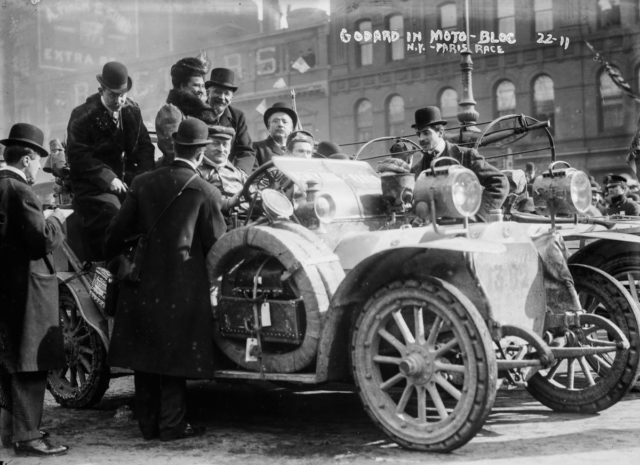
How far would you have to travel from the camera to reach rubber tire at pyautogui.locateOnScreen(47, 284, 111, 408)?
21.0 feet

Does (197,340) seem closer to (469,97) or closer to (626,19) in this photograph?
(469,97)

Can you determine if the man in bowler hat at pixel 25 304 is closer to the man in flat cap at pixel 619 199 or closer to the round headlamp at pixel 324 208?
the round headlamp at pixel 324 208

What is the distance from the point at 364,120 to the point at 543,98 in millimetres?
7767

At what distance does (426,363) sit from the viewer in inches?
179

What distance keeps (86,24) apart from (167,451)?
43.8ft

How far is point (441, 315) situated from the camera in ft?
14.6

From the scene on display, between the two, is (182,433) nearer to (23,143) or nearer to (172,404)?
(172,404)

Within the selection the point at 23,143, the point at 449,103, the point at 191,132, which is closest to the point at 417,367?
the point at 191,132

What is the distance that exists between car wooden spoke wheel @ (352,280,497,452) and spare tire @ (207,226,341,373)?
0.95 feet

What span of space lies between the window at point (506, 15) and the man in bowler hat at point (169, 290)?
26.4 metres

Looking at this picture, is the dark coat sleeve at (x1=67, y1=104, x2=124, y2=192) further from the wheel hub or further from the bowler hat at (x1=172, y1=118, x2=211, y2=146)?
the wheel hub

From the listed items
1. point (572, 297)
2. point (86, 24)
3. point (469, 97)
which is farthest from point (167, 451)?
point (86, 24)

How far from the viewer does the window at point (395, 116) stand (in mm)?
34156

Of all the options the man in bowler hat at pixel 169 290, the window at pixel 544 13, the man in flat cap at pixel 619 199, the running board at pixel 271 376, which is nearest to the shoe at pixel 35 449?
the man in bowler hat at pixel 169 290
